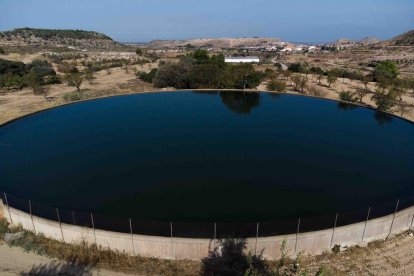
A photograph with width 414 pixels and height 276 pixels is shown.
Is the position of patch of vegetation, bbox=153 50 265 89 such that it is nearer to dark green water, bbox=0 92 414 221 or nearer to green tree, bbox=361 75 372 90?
dark green water, bbox=0 92 414 221

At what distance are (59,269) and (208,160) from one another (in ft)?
46.9

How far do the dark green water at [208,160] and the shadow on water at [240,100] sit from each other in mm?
934

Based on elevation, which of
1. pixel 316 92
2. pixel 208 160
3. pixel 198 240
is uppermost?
pixel 316 92

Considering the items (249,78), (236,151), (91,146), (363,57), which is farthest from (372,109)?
(363,57)

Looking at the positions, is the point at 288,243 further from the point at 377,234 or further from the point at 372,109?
the point at 372,109

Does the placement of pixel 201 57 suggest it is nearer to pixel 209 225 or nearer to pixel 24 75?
pixel 24 75

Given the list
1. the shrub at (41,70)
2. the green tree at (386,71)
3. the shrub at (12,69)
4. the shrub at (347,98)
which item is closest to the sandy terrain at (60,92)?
the shrub at (41,70)

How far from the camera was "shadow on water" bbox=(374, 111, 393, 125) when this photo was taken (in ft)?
123

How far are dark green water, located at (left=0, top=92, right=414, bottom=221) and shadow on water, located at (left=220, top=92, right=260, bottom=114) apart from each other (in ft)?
3.06

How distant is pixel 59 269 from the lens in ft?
47.8

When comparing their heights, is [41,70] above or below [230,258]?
above

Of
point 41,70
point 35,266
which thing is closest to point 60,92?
point 41,70

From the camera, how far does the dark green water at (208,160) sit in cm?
2008

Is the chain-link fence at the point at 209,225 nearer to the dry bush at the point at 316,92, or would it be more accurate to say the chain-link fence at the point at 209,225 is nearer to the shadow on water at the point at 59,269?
the shadow on water at the point at 59,269
